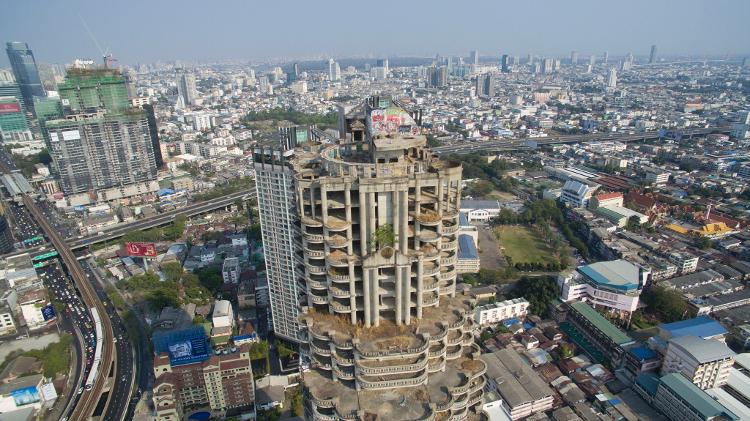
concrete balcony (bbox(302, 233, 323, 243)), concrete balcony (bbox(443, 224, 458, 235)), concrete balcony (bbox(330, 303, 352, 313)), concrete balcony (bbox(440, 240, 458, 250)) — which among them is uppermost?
concrete balcony (bbox(302, 233, 323, 243))

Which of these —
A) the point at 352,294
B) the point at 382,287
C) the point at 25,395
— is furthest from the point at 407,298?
the point at 25,395

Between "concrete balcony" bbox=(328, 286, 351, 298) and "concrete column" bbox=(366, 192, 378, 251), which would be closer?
"concrete column" bbox=(366, 192, 378, 251)

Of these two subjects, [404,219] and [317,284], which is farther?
[317,284]

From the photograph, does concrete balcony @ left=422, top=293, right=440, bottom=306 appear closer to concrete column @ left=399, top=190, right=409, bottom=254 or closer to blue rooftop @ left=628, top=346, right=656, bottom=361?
concrete column @ left=399, top=190, right=409, bottom=254

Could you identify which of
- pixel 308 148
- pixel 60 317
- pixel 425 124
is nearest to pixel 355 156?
pixel 308 148

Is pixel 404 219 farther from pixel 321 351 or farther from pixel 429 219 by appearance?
pixel 321 351

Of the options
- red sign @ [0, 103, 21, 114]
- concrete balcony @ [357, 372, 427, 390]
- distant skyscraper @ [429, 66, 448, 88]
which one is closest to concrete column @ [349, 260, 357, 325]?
concrete balcony @ [357, 372, 427, 390]

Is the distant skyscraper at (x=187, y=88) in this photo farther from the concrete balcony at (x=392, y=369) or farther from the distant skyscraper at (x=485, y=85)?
the concrete balcony at (x=392, y=369)
